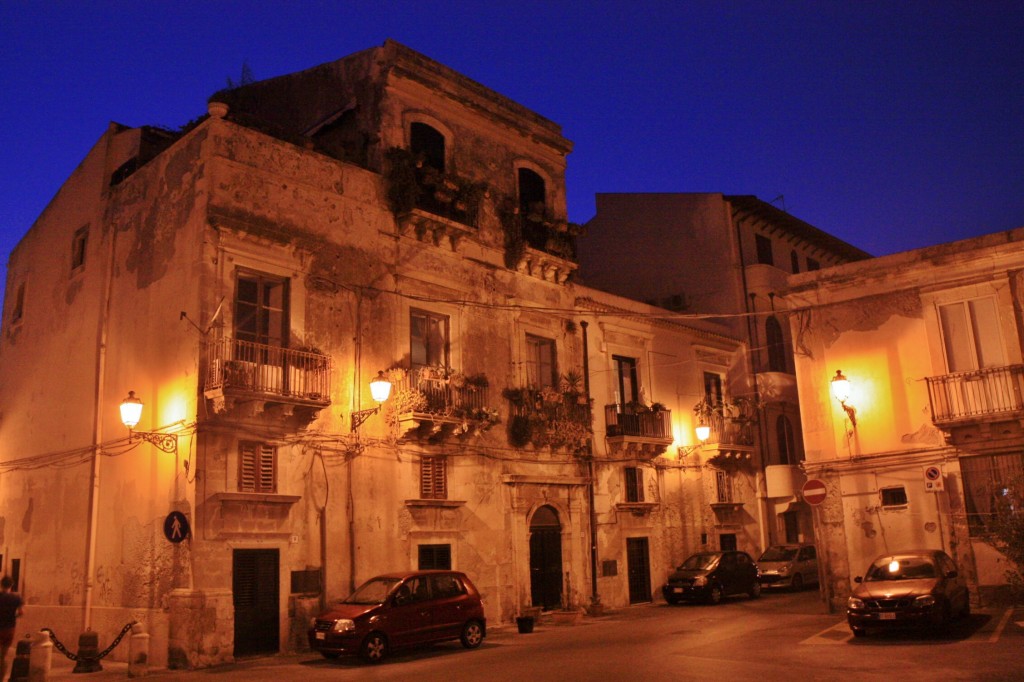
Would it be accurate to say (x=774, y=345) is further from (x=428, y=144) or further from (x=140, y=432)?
(x=140, y=432)

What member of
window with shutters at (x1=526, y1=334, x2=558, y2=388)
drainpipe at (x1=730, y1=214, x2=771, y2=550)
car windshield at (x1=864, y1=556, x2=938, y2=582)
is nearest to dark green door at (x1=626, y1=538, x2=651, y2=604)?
window with shutters at (x1=526, y1=334, x2=558, y2=388)

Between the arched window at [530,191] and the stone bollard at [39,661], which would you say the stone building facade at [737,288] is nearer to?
the arched window at [530,191]

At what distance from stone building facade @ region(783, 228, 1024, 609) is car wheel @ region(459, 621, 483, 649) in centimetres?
845

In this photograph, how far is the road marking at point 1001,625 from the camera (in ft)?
47.4

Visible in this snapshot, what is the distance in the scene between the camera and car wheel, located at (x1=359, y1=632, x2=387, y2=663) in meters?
15.0

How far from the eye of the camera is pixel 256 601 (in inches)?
659

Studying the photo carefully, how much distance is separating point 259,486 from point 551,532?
9.09 meters

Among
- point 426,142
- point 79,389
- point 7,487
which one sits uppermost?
point 426,142

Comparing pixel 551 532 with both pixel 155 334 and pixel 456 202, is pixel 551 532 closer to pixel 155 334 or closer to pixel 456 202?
pixel 456 202

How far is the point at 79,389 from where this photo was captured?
66.5ft

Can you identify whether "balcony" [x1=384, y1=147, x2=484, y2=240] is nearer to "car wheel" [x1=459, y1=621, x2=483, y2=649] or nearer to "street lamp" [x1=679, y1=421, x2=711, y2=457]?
"car wheel" [x1=459, y1=621, x2=483, y2=649]

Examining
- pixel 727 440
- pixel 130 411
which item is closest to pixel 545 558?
pixel 727 440

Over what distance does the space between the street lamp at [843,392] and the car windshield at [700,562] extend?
632cm

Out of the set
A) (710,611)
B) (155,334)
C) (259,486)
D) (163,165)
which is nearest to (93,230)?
(163,165)
